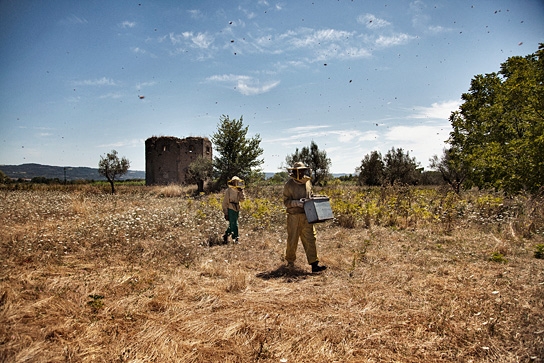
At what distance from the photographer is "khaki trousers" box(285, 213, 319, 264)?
19.0 feet

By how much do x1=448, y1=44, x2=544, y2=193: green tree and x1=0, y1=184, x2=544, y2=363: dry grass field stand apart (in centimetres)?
272

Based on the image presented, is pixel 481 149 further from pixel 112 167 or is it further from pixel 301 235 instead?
pixel 112 167

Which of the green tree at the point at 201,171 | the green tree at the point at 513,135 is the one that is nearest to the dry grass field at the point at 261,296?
the green tree at the point at 513,135

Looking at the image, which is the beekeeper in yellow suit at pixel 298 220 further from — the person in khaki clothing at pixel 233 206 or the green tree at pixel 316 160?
the green tree at pixel 316 160

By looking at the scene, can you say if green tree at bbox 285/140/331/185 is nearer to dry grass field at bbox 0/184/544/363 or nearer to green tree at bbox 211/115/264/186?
green tree at bbox 211/115/264/186

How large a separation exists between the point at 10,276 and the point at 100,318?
2.17m

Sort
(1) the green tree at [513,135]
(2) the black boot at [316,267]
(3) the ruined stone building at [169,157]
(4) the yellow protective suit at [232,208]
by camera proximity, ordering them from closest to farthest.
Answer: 1. (2) the black boot at [316,267]
2. (4) the yellow protective suit at [232,208]
3. (1) the green tree at [513,135]
4. (3) the ruined stone building at [169,157]

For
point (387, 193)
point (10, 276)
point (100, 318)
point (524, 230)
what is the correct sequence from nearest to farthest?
point (100, 318)
point (10, 276)
point (524, 230)
point (387, 193)

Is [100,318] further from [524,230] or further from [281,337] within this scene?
[524,230]

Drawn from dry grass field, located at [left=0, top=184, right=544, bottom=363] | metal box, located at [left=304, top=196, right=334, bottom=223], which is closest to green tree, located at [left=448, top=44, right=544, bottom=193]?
dry grass field, located at [left=0, top=184, right=544, bottom=363]

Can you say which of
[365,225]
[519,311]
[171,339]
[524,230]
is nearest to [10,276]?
[171,339]

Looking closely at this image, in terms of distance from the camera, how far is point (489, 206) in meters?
10.1

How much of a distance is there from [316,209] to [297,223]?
2.08ft

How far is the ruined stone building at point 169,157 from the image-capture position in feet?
96.7
